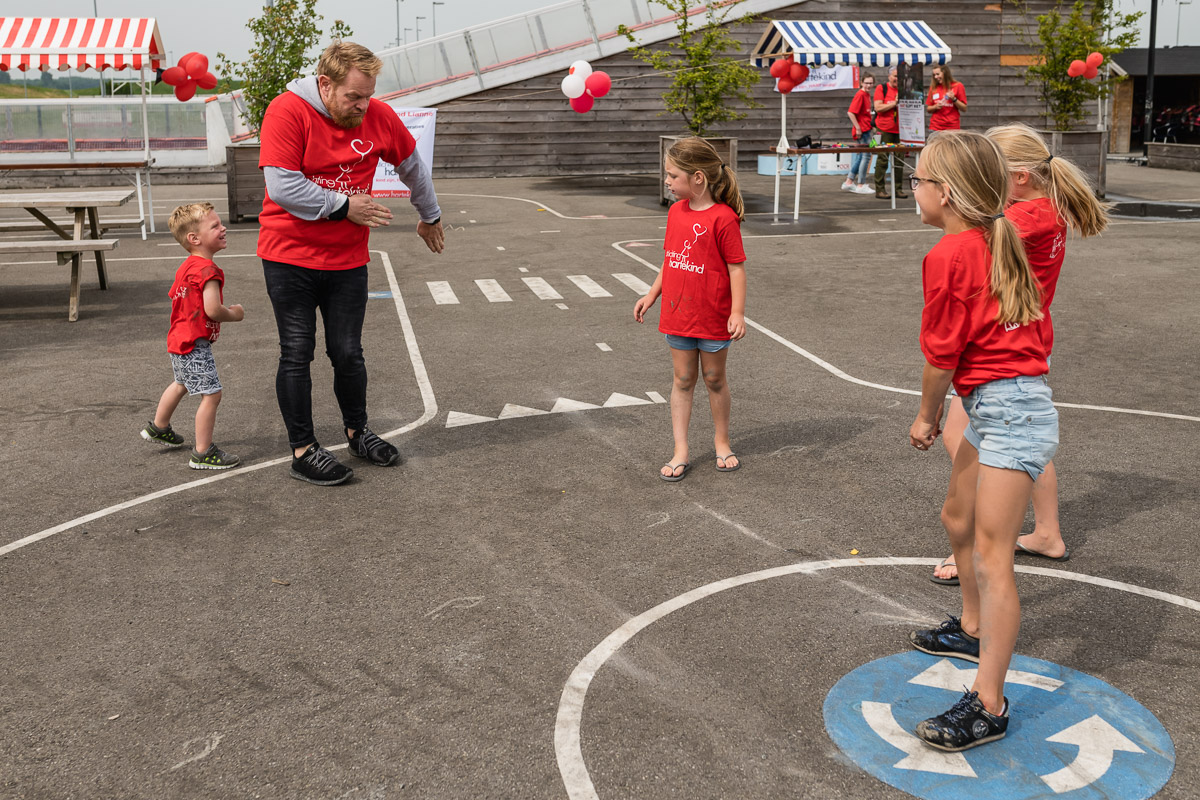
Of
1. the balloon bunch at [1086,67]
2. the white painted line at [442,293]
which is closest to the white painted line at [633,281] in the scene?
the white painted line at [442,293]

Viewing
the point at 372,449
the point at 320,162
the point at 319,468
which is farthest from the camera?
the point at 372,449

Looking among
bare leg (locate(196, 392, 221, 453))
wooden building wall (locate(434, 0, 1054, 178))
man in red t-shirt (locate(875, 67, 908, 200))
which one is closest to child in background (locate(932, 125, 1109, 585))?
bare leg (locate(196, 392, 221, 453))

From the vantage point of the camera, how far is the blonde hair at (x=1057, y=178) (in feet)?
13.9

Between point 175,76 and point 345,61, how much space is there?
14896 mm

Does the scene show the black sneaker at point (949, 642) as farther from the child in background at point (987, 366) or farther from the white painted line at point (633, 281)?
the white painted line at point (633, 281)

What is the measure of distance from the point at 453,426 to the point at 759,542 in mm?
2784

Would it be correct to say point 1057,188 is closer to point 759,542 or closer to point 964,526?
point 964,526

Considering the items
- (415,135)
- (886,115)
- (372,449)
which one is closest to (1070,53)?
(886,115)

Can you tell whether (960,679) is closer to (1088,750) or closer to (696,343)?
(1088,750)

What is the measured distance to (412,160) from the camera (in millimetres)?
6457

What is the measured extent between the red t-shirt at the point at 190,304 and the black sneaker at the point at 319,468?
1.09 metres

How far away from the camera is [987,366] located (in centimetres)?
354

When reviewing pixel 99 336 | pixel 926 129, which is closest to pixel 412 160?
pixel 99 336

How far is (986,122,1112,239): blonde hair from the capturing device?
4.23m
